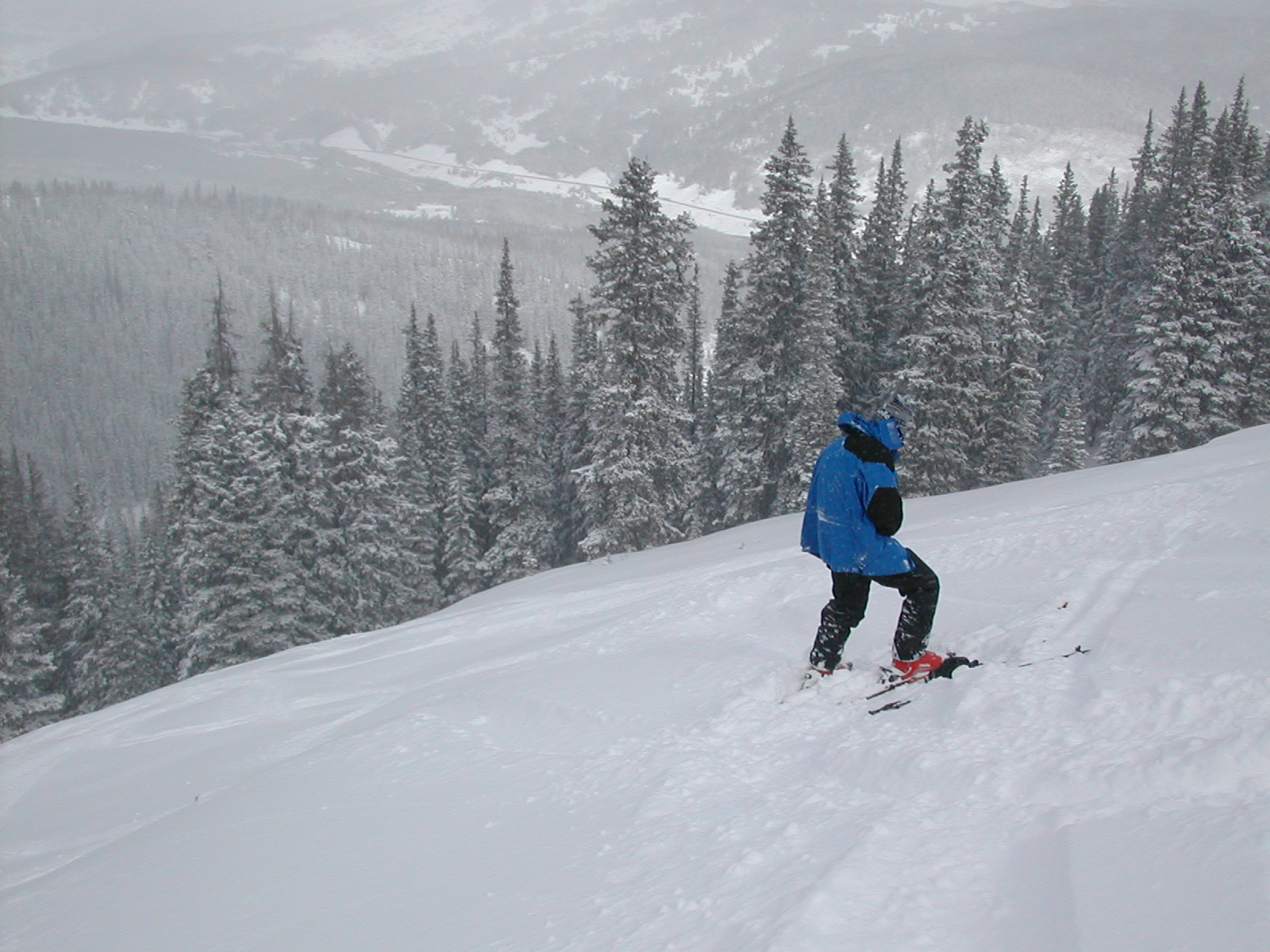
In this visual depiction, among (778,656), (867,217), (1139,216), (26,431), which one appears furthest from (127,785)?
(26,431)

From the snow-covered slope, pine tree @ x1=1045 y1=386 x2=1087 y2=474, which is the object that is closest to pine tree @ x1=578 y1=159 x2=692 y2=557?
the snow-covered slope

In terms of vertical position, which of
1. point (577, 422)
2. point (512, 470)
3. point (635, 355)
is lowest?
point (512, 470)

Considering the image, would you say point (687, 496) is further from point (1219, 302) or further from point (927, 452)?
point (1219, 302)

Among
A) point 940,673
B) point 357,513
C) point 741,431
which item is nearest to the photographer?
point 940,673

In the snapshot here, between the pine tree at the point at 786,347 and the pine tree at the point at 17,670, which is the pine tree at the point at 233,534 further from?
the pine tree at the point at 786,347

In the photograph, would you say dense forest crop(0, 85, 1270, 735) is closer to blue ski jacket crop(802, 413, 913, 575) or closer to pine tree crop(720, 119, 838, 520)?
pine tree crop(720, 119, 838, 520)

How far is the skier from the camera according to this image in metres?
5.04

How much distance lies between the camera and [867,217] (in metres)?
33.8

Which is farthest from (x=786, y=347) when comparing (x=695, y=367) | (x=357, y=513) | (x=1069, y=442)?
(x=357, y=513)

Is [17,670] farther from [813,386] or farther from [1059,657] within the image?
[1059,657]

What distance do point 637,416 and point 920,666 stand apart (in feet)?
66.3

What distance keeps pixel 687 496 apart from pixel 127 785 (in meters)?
29.7

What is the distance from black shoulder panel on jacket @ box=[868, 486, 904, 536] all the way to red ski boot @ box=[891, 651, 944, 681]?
3.00 ft

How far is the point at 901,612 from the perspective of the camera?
531cm
